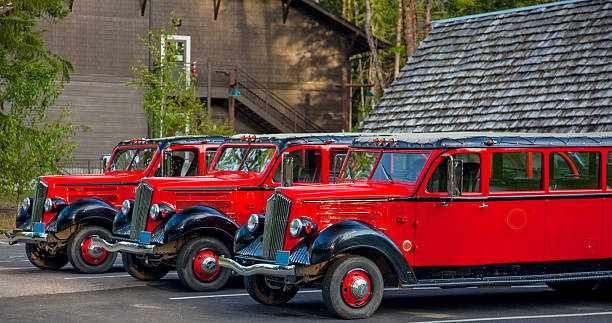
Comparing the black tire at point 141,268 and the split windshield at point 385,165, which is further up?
the split windshield at point 385,165

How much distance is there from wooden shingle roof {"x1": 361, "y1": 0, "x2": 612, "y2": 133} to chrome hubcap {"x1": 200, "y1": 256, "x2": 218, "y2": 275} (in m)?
8.82

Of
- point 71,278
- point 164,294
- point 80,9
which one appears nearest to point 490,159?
point 164,294

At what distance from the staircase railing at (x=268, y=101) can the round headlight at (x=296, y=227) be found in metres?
27.9

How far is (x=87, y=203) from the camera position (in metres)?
17.1

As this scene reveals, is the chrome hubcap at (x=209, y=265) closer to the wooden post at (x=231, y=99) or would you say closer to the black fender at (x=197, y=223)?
the black fender at (x=197, y=223)

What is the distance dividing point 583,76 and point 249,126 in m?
21.1

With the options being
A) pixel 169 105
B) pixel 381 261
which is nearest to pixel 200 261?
pixel 381 261

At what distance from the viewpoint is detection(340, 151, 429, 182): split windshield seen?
12.4m

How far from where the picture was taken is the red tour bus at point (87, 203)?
16.9 m

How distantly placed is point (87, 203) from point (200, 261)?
3.38 metres

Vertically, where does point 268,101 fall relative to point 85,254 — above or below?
above

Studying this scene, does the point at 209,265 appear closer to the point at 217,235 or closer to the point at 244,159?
the point at 217,235

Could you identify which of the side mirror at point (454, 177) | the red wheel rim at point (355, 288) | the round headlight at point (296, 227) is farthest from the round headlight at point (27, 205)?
the side mirror at point (454, 177)

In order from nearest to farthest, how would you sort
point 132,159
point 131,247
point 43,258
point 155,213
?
point 131,247 → point 155,213 → point 43,258 → point 132,159
